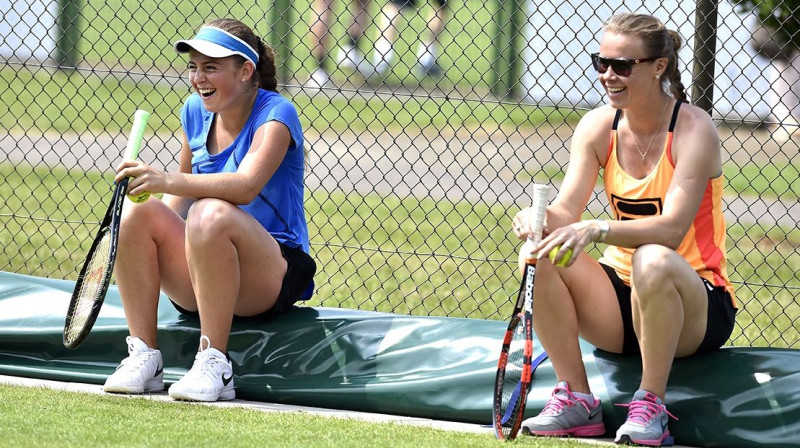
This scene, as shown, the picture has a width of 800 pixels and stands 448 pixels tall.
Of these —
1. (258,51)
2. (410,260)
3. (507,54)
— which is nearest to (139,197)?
(258,51)

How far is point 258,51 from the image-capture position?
15.0 ft

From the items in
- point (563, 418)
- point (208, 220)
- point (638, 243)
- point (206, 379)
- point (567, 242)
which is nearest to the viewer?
point (567, 242)

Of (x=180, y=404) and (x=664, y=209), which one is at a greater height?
(x=664, y=209)

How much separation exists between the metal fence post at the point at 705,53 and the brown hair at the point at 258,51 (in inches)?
70.1

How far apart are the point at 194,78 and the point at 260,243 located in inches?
26.3

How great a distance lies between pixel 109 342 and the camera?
467 cm

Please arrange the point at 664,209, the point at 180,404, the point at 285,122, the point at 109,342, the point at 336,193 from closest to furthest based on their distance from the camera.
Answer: the point at 664,209 < the point at 180,404 < the point at 285,122 < the point at 109,342 < the point at 336,193

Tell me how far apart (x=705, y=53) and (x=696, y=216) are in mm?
1414

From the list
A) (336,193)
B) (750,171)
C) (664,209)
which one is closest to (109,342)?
(664,209)

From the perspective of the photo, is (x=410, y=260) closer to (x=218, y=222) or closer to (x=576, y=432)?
(x=218, y=222)

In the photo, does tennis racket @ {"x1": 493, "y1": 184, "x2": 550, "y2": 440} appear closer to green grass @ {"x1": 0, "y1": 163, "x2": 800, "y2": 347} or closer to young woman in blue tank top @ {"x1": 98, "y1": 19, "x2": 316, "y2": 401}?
young woman in blue tank top @ {"x1": 98, "y1": 19, "x2": 316, "y2": 401}

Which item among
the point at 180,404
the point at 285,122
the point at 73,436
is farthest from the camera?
the point at 285,122

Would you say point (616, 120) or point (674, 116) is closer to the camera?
point (674, 116)

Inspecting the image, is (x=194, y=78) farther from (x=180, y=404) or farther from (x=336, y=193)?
(x=336, y=193)
